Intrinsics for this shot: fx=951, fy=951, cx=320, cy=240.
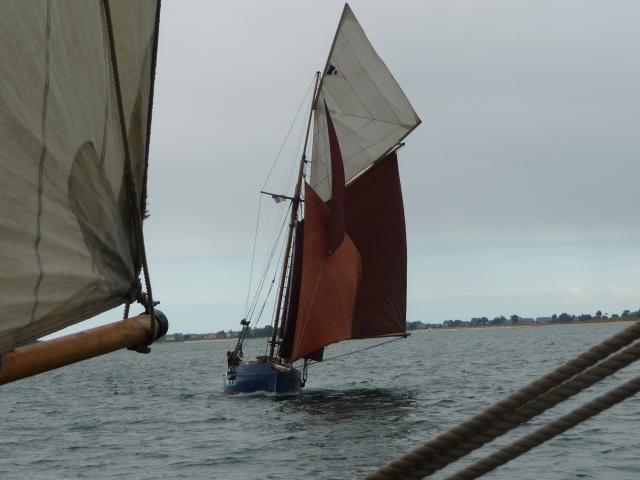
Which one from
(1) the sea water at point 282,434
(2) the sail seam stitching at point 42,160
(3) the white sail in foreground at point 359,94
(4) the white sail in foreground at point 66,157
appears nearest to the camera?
(4) the white sail in foreground at point 66,157

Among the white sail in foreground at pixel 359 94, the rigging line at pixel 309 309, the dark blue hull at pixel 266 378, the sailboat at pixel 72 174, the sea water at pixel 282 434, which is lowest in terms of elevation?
the sea water at pixel 282 434

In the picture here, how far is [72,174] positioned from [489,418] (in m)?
1.83

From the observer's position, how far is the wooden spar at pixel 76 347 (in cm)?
380

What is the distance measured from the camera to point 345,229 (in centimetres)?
3891

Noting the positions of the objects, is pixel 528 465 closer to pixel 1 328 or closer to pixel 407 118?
pixel 1 328

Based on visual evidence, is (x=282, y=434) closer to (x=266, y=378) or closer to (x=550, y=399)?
(x=266, y=378)

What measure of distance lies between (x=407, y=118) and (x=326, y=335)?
1203cm

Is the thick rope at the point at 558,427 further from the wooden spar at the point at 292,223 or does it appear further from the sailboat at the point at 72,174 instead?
the wooden spar at the point at 292,223

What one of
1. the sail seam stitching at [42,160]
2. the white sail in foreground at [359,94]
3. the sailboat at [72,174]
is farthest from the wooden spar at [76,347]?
the white sail in foreground at [359,94]

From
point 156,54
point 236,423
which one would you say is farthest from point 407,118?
point 156,54

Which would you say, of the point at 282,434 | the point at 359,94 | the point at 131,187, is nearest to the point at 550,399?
the point at 131,187

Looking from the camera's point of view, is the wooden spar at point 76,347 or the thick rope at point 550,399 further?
the wooden spar at point 76,347

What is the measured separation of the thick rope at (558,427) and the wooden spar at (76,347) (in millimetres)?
1759

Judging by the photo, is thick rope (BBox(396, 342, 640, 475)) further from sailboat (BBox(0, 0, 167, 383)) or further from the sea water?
the sea water
